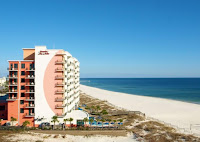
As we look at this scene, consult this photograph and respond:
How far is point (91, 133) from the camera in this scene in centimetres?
4078

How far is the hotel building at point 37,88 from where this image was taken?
1841 inches

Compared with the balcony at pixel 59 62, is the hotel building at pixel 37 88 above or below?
below

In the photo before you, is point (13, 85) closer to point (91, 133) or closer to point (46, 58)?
point (46, 58)

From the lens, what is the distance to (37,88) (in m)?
46.9

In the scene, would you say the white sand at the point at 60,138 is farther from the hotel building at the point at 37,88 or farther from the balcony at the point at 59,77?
the balcony at the point at 59,77

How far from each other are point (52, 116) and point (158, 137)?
26.2 metres

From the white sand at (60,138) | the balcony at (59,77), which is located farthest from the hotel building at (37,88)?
the white sand at (60,138)

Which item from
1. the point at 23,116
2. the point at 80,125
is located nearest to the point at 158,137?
the point at 80,125

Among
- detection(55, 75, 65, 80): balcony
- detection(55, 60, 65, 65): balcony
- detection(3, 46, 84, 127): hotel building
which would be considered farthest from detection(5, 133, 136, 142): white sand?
detection(55, 60, 65, 65): balcony

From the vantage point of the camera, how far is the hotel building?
46750mm

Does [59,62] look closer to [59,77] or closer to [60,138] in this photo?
[59,77]

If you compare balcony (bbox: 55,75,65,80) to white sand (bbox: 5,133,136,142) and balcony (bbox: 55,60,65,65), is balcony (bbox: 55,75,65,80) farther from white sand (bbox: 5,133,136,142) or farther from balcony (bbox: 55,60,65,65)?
white sand (bbox: 5,133,136,142)

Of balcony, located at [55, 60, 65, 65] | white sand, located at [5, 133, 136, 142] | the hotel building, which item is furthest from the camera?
balcony, located at [55, 60, 65, 65]

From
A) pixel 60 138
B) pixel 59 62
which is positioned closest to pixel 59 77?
pixel 59 62
